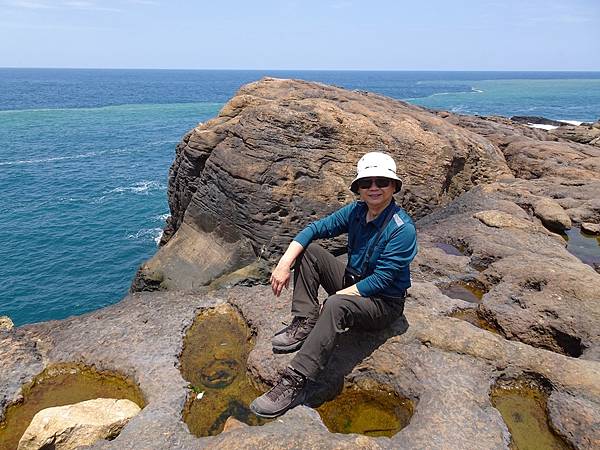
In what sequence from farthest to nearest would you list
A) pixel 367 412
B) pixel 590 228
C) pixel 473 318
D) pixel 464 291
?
pixel 590 228 → pixel 464 291 → pixel 473 318 → pixel 367 412

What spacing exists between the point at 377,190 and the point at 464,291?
16.3 ft

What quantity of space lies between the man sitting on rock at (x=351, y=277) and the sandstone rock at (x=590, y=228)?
35.2ft

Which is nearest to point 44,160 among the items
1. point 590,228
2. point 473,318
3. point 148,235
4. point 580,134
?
point 148,235

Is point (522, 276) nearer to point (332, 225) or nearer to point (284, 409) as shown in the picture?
point (332, 225)

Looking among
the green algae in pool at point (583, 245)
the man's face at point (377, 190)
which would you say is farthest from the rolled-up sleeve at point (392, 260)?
the green algae in pool at point (583, 245)

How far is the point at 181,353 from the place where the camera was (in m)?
7.57

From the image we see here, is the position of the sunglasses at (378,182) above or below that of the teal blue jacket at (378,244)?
above

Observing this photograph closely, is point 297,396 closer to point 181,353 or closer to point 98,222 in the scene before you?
point 181,353

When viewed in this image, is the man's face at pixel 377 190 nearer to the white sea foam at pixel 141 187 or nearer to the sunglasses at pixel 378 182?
the sunglasses at pixel 378 182

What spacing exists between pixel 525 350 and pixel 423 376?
185 centimetres

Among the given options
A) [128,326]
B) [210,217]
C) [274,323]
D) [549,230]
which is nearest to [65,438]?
[128,326]

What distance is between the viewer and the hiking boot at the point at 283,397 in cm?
578

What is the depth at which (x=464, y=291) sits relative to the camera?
32.3 ft

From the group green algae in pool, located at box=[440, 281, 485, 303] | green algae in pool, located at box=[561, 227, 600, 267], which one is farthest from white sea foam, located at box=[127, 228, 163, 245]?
green algae in pool, located at box=[561, 227, 600, 267]
